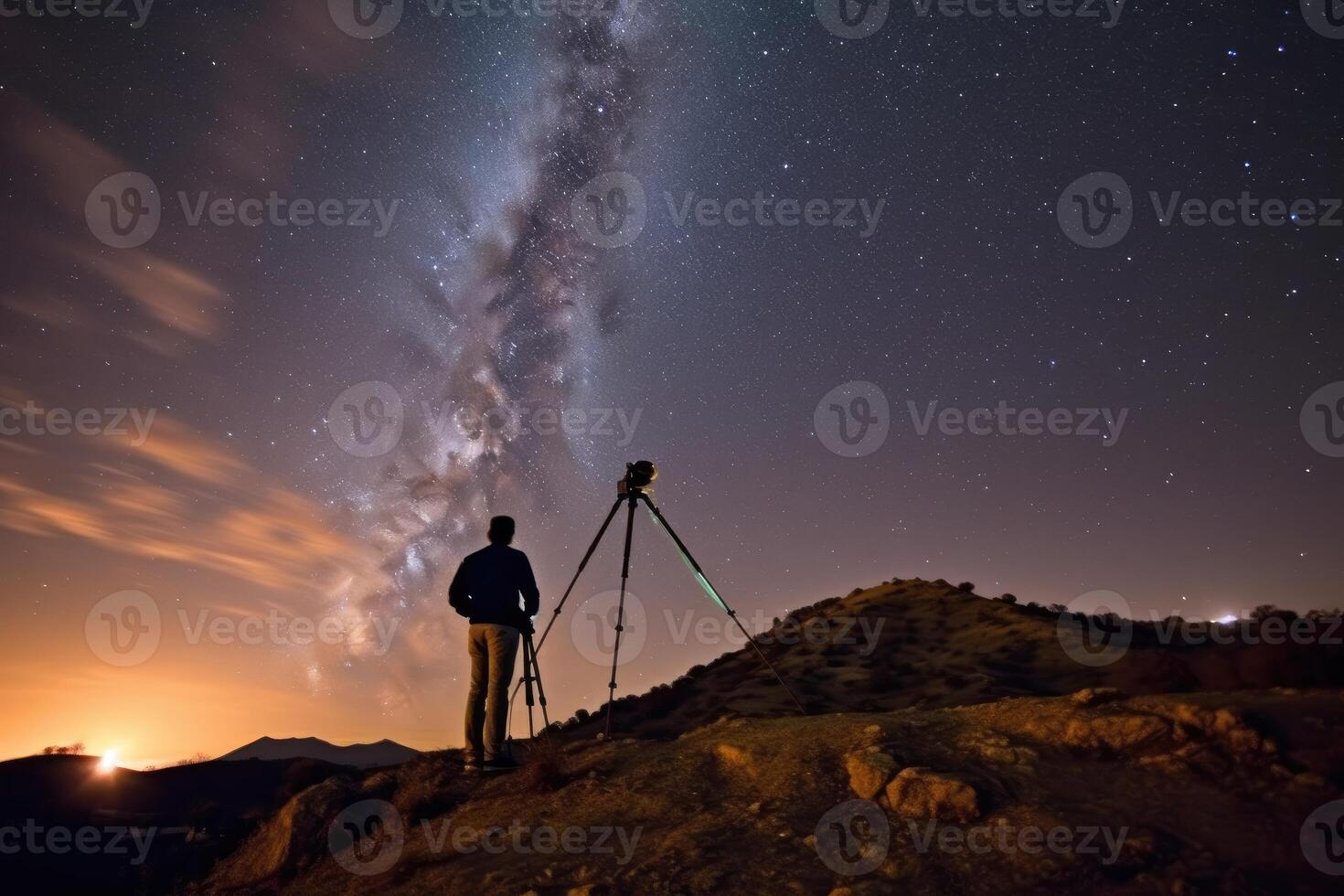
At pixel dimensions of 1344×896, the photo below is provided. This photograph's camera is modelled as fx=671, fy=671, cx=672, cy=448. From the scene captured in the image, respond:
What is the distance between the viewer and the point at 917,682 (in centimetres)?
1548

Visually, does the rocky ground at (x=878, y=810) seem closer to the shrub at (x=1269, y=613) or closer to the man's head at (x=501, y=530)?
the man's head at (x=501, y=530)

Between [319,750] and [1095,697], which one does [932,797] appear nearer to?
[1095,697]

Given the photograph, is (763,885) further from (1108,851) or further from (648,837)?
(1108,851)

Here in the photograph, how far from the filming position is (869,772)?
5.78 m

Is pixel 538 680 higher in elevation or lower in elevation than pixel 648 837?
higher

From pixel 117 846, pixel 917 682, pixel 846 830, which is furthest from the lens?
pixel 117 846

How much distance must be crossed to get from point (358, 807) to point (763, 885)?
17.3 feet

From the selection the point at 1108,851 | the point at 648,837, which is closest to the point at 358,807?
the point at 648,837

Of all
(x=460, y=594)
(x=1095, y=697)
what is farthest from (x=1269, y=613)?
(x=460, y=594)

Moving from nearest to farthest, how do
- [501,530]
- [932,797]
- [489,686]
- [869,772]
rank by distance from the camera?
[932,797], [869,772], [489,686], [501,530]

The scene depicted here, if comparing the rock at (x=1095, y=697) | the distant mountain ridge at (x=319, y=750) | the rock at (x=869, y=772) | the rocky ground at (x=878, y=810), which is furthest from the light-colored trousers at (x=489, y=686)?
the distant mountain ridge at (x=319, y=750)

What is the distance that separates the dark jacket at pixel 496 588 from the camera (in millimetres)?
7781

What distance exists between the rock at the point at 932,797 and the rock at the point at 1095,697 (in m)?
2.27

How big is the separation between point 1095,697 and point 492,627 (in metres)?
6.41
